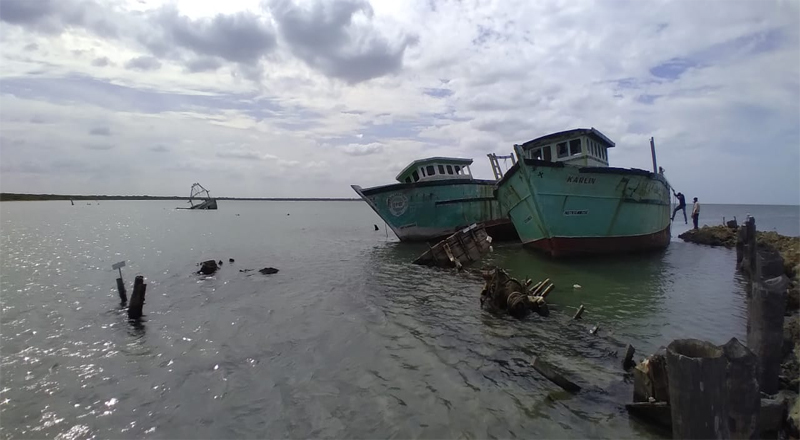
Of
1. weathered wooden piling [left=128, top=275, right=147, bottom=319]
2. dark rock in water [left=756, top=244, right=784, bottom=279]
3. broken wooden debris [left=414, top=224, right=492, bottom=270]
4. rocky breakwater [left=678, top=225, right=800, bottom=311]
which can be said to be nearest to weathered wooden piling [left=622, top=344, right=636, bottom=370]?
dark rock in water [left=756, top=244, right=784, bottom=279]

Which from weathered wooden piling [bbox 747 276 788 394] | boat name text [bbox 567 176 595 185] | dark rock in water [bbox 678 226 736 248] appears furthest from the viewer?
dark rock in water [bbox 678 226 736 248]

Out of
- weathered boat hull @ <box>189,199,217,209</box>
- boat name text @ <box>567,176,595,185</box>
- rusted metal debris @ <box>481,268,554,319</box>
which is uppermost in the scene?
boat name text @ <box>567,176,595,185</box>

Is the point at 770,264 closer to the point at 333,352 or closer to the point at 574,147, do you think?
the point at 333,352

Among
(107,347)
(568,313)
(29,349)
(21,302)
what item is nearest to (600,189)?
(568,313)

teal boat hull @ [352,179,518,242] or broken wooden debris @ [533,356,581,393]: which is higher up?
teal boat hull @ [352,179,518,242]

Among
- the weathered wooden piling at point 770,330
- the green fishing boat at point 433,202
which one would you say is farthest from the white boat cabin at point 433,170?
the weathered wooden piling at point 770,330

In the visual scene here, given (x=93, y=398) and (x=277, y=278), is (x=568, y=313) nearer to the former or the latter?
(x=93, y=398)

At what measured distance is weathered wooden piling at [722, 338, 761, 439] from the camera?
380cm

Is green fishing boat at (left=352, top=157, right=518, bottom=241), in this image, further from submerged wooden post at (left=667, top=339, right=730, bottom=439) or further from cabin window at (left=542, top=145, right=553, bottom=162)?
submerged wooden post at (left=667, top=339, right=730, bottom=439)

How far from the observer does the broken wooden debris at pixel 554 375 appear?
616 cm

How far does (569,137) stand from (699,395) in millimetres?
17459

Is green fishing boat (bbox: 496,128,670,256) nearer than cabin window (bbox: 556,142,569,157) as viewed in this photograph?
Yes

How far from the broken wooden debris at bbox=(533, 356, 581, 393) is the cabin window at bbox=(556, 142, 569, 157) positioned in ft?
48.6

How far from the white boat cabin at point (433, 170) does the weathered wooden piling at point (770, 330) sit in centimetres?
2201
